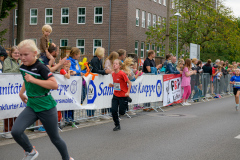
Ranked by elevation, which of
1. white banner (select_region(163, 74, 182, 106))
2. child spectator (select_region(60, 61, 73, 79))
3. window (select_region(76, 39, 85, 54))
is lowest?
white banner (select_region(163, 74, 182, 106))

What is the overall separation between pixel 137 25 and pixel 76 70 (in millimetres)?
33857

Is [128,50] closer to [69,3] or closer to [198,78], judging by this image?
[69,3]

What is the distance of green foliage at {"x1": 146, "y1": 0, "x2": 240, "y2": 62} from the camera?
41.9 meters

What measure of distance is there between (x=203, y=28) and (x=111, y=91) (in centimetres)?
3190

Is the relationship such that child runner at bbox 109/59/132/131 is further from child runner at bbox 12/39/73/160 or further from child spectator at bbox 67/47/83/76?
child runner at bbox 12/39/73/160

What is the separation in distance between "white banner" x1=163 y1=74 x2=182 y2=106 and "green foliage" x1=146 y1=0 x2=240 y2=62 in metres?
25.4

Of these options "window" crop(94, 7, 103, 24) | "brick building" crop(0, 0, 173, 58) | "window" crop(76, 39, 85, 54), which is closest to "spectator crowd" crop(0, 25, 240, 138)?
"brick building" crop(0, 0, 173, 58)

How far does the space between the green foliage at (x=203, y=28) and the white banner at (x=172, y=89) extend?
25369 mm

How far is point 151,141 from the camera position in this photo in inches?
322

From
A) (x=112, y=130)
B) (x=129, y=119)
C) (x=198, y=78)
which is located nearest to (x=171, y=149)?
(x=112, y=130)

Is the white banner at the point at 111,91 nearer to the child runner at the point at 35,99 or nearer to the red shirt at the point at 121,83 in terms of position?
the red shirt at the point at 121,83

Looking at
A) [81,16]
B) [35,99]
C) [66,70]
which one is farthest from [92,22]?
[35,99]

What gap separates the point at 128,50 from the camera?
136ft

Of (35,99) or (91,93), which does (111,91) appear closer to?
(91,93)
